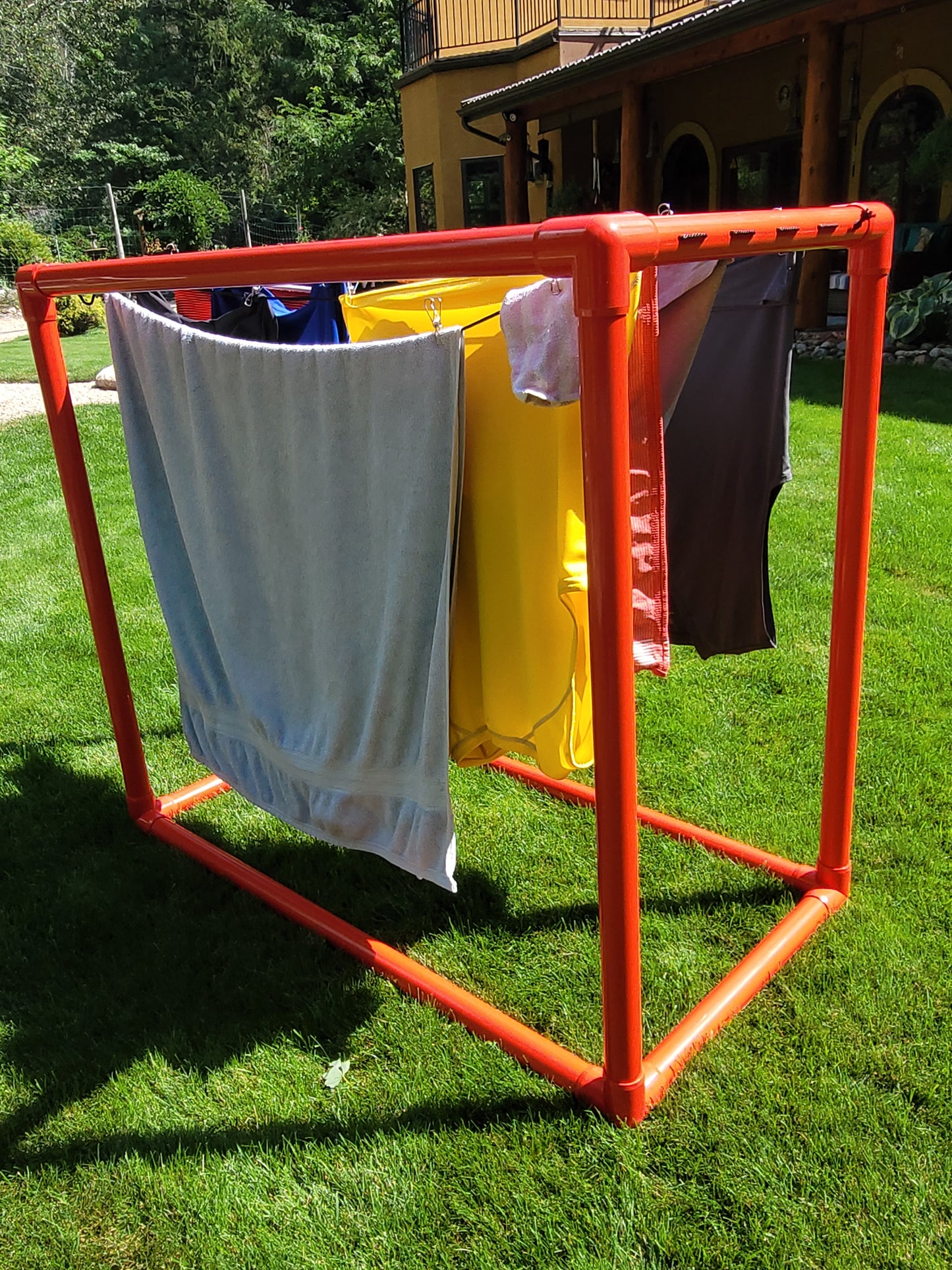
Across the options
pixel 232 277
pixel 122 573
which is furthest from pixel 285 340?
pixel 122 573

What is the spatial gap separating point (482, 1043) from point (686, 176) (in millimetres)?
13654

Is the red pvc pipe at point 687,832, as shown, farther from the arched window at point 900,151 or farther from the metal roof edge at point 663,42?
the arched window at point 900,151

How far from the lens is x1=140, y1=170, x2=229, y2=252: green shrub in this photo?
22.8m

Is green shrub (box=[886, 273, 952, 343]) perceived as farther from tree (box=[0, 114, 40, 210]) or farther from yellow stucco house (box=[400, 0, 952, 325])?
tree (box=[0, 114, 40, 210])

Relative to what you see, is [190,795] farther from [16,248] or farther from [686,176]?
[16,248]

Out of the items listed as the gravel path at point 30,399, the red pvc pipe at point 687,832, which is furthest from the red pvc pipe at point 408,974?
the gravel path at point 30,399

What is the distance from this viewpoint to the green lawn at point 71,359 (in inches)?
407

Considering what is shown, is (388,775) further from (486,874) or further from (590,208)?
(590,208)

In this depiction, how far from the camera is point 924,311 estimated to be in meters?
7.99

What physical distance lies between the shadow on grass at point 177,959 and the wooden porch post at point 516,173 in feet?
Answer: 43.8

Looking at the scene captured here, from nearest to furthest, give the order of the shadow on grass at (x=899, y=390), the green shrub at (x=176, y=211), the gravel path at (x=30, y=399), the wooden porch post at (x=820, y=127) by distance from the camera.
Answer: the shadow on grass at (x=899, y=390) < the gravel path at (x=30, y=399) < the wooden porch post at (x=820, y=127) < the green shrub at (x=176, y=211)

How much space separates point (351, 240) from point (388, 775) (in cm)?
89

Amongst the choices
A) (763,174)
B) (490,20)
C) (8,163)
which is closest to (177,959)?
(763,174)

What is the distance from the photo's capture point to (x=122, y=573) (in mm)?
4625
